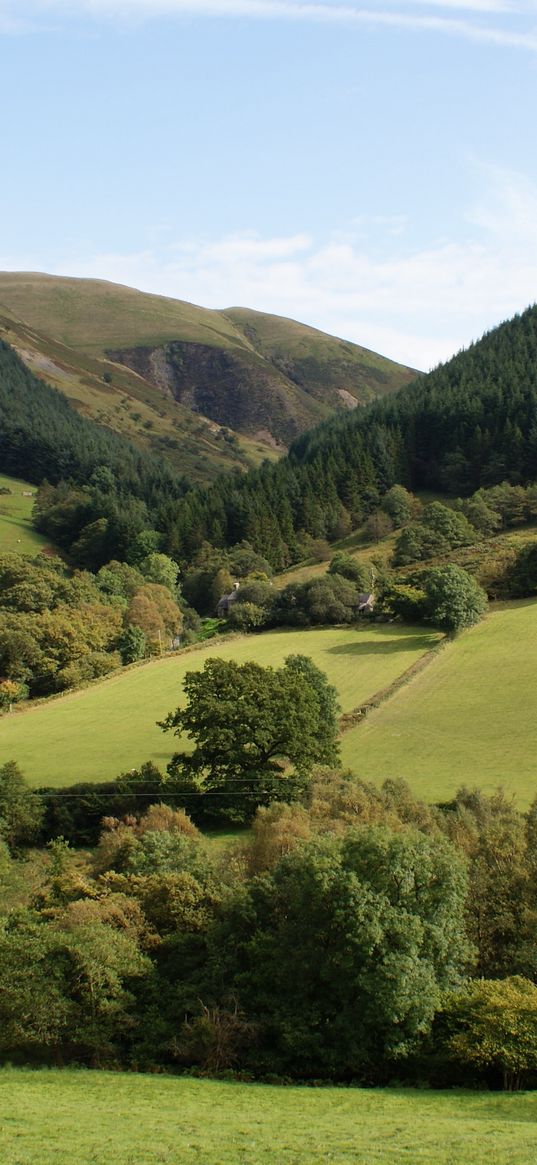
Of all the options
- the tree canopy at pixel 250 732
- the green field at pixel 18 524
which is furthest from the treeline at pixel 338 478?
the tree canopy at pixel 250 732

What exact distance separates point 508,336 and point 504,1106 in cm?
15354

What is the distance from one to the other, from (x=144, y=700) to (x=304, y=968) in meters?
36.2

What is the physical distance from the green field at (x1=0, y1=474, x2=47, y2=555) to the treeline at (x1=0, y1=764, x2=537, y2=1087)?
76.7m

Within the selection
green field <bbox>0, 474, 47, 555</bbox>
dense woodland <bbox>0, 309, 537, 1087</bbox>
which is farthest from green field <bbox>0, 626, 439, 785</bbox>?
green field <bbox>0, 474, 47, 555</bbox>

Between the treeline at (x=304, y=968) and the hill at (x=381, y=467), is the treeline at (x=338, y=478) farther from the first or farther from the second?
the treeline at (x=304, y=968)

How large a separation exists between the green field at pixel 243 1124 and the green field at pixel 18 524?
82640 mm

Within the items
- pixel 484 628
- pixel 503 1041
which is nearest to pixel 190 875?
pixel 503 1041

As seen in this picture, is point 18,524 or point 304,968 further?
point 18,524

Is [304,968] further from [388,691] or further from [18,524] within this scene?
[18,524]

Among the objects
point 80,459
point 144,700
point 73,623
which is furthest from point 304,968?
point 80,459

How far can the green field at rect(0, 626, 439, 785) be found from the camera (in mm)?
45938

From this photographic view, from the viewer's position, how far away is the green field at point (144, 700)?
151ft

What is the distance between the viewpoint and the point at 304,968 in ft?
72.3

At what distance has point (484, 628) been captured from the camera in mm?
65250
